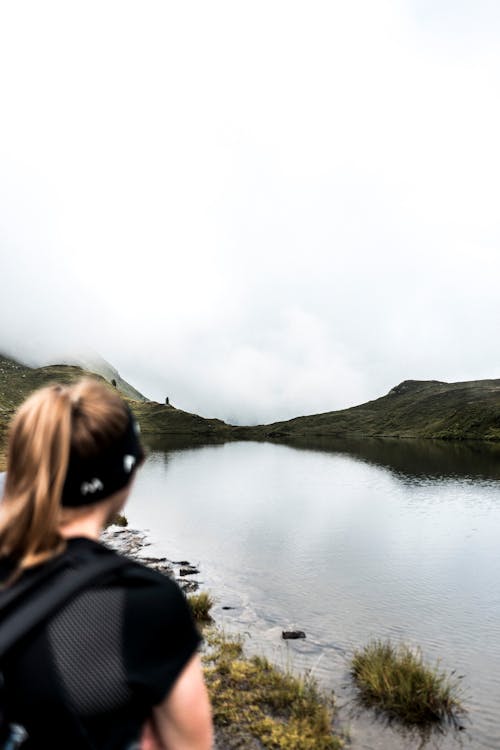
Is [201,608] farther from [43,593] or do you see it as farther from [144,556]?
[43,593]

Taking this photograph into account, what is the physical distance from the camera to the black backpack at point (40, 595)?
2.06 m

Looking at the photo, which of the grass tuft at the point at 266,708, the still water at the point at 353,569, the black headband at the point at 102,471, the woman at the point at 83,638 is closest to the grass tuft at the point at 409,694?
the still water at the point at 353,569

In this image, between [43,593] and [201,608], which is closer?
[43,593]

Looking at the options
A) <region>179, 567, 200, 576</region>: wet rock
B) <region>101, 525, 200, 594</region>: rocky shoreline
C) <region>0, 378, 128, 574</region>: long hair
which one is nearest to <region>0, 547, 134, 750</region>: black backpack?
<region>0, 378, 128, 574</region>: long hair

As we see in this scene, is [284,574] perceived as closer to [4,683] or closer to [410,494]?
[4,683]

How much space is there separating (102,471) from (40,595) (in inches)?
25.8

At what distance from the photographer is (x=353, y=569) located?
2641 centimetres

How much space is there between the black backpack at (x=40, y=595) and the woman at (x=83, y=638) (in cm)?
3

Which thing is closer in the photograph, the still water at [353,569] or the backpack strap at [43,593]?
the backpack strap at [43,593]

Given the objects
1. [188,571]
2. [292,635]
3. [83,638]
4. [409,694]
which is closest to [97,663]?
[83,638]

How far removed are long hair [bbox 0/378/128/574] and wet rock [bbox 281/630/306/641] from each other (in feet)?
53.3

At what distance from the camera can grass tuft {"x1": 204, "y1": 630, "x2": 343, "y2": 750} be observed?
930cm

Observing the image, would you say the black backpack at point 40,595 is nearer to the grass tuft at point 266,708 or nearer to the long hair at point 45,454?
the long hair at point 45,454

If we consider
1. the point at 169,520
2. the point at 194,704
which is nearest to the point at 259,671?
the point at 194,704
